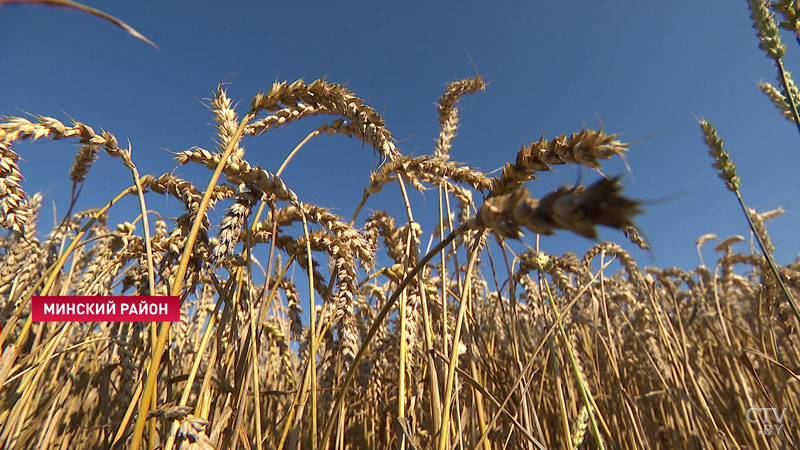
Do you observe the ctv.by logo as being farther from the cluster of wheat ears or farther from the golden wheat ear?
the golden wheat ear

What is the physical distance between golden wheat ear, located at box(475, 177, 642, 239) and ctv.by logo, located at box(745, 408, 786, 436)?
231 cm

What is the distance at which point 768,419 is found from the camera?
6.33 ft

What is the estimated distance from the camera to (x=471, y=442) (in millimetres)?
1497

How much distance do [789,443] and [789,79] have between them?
5.32 feet

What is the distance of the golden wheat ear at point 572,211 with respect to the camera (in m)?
0.40

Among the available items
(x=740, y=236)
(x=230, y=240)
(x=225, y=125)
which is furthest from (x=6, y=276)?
(x=740, y=236)
